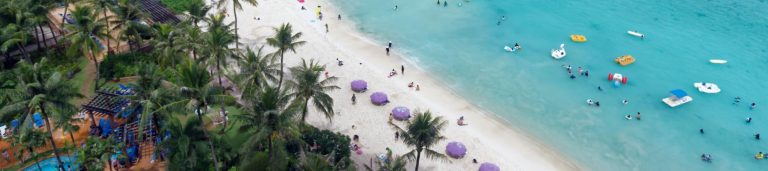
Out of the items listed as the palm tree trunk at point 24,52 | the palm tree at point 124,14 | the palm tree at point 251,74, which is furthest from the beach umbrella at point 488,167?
the palm tree trunk at point 24,52

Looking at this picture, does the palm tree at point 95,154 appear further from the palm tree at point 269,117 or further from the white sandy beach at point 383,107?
the white sandy beach at point 383,107

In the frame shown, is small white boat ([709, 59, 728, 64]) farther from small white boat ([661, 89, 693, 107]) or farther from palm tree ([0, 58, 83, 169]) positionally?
palm tree ([0, 58, 83, 169])

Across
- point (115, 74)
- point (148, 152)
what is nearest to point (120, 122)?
point (148, 152)

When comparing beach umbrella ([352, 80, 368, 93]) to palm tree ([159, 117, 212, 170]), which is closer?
palm tree ([159, 117, 212, 170])

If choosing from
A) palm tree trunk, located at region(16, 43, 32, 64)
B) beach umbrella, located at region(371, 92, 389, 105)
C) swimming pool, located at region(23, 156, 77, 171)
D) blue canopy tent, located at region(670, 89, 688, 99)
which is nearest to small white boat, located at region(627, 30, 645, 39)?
blue canopy tent, located at region(670, 89, 688, 99)

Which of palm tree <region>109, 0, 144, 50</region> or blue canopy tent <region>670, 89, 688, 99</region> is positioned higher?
palm tree <region>109, 0, 144, 50</region>

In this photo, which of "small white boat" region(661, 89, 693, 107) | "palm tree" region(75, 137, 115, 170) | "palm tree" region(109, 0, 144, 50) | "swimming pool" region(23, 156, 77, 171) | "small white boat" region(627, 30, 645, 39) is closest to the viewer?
"palm tree" region(75, 137, 115, 170)
